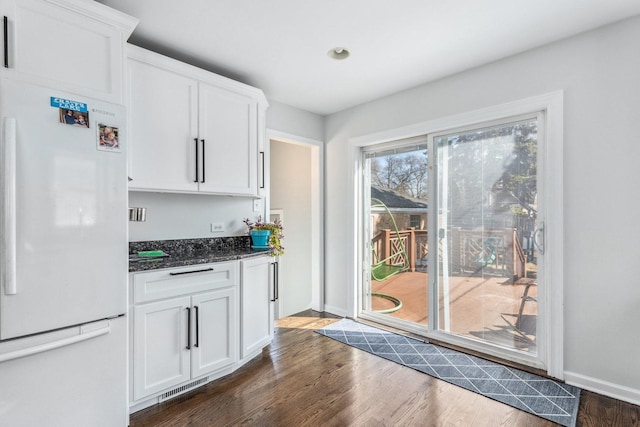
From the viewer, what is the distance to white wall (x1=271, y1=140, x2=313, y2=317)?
12.2 ft

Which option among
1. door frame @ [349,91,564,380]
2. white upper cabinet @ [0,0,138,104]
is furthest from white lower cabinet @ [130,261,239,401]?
door frame @ [349,91,564,380]

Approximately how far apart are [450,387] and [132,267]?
87.4 inches

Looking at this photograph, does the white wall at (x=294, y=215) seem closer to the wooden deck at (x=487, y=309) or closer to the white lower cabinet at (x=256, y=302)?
the white lower cabinet at (x=256, y=302)

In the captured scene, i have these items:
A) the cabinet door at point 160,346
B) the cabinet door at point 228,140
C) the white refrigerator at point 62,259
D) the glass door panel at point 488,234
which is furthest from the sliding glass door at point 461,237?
the white refrigerator at point 62,259

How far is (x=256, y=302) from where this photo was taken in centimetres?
255

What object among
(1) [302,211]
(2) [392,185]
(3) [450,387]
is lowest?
(3) [450,387]

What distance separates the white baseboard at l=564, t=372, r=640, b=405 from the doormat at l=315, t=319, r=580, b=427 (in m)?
0.06

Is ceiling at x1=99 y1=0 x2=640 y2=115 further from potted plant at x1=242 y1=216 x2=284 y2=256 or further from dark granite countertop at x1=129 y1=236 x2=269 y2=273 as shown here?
dark granite countertop at x1=129 y1=236 x2=269 y2=273

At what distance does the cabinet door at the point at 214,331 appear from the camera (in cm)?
211

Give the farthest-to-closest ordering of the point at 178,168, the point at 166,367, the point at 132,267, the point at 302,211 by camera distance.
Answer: the point at 302,211, the point at 178,168, the point at 166,367, the point at 132,267

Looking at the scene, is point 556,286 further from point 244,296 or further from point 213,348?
point 213,348

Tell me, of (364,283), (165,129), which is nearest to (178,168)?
(165,129)

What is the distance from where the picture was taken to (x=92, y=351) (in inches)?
60.8

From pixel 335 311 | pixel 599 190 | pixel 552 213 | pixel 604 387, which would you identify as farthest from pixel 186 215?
pixel 604 387
